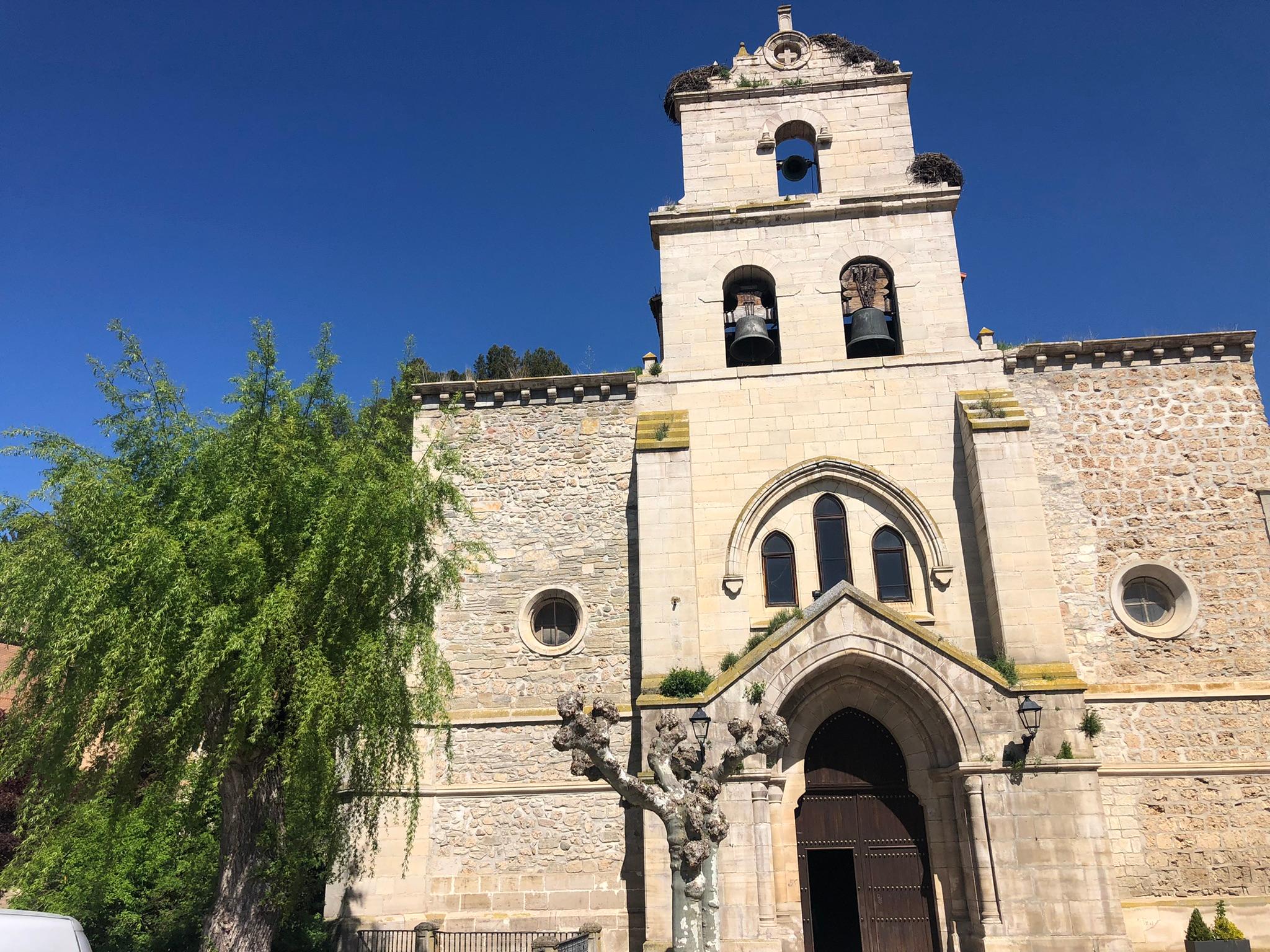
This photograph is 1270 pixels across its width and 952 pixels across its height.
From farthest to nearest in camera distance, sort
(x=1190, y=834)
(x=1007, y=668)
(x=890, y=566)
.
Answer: (x=890, y=566) < (x=1190, y=834) < (x=1007, y=668)

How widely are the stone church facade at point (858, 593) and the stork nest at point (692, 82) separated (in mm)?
91

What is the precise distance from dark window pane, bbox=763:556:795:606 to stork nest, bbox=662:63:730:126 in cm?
921

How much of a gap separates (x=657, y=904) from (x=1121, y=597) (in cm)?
906

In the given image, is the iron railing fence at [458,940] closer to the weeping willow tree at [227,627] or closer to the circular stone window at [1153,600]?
the weeping willow tree at [227,627]

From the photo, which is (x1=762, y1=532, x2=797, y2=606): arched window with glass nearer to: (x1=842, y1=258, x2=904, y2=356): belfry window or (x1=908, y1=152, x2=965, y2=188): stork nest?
(x1=842, y1=258, x2=904, y2=356): belfry window

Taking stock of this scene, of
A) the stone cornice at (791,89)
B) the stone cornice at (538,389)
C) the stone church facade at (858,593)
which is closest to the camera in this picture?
the stone church facade at (858,593)

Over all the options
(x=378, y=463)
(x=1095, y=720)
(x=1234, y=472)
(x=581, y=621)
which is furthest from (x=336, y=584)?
(x=1234, y=472)

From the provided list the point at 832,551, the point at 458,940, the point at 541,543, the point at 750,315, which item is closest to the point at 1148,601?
the point at 832,551

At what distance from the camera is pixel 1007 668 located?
12.3 metres

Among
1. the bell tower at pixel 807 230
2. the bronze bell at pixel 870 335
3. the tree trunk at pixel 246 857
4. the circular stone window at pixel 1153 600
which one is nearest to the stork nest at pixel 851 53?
the bell tower at pixel 807 230

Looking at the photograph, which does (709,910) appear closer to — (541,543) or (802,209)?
(541,543)

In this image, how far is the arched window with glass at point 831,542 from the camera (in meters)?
14.0

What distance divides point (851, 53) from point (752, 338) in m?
6.69

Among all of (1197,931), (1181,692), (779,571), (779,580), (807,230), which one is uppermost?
(807,230)
